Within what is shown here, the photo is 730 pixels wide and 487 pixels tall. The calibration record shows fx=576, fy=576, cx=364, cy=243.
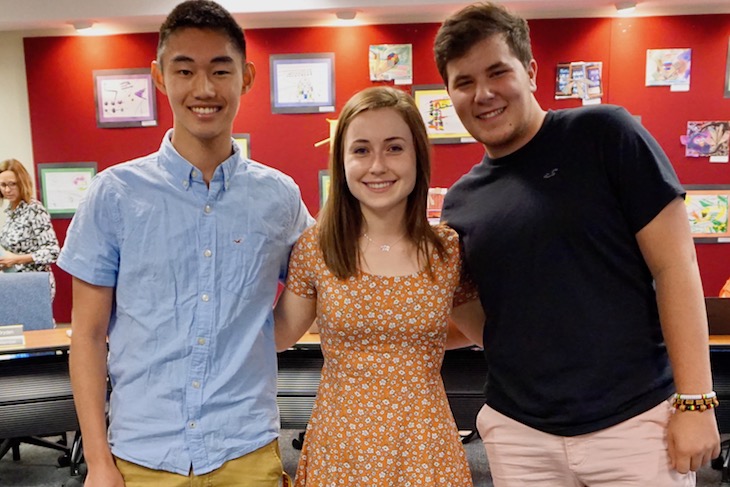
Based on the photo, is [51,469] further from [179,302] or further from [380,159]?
[380,159]

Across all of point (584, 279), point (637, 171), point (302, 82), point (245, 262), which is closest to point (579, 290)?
point (584, 279)

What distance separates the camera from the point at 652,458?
51.2 inches

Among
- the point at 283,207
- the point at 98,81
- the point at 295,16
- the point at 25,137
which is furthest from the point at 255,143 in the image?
the point at 283,207

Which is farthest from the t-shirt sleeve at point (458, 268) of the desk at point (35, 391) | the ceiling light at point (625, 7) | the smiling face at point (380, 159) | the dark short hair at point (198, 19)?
the ceiling light at point (625, 7)

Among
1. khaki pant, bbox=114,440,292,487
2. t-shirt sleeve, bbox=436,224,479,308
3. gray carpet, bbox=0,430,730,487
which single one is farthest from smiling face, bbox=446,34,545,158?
gray carpet, bbox=0,430,730,487

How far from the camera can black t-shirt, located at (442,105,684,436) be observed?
1.32m

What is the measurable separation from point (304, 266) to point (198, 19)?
25.3 inches

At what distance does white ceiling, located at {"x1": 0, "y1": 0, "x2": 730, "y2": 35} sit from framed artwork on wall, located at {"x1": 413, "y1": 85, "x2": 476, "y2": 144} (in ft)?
1.82

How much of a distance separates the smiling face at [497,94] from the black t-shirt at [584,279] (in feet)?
0.29

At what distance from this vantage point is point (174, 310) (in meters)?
1.29

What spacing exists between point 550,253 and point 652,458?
51 cm

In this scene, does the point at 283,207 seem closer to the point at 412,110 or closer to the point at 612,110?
the point at 412,110

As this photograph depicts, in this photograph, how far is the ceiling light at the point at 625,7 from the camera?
427 cm

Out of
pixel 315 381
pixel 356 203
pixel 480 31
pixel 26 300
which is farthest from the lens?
pixel 26 300
